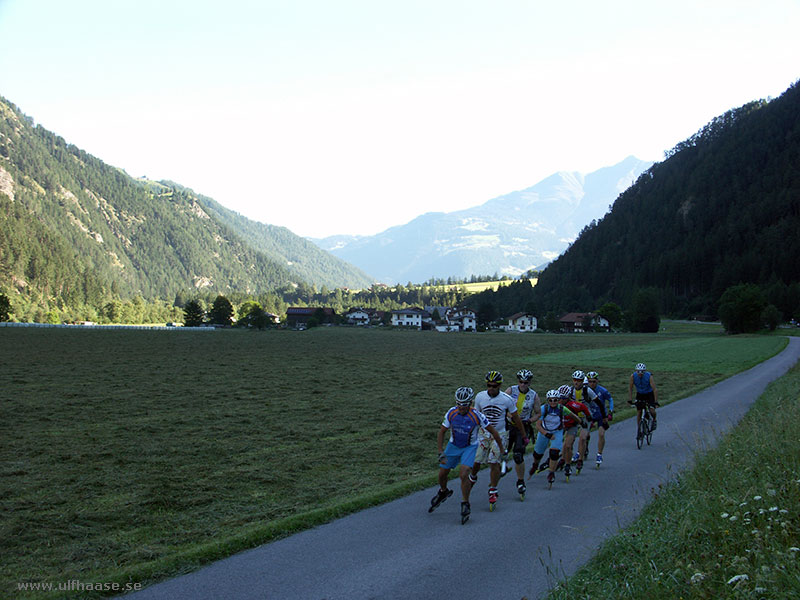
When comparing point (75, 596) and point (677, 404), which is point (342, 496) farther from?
point (677, 404)

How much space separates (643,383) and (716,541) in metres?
10.4

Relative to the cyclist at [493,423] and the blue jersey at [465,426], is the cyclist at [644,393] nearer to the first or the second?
the cyclist at [493,423]

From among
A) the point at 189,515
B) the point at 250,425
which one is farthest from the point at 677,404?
the point at 189,515

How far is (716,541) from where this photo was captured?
7.39 m

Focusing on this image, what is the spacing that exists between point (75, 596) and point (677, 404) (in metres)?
24.5

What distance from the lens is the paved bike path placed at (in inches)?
290

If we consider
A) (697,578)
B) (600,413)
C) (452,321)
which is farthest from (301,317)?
(697,578)

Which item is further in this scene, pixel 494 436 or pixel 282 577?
pixel 494 436

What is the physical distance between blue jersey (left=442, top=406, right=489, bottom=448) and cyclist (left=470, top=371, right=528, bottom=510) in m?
0.31

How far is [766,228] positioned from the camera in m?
165

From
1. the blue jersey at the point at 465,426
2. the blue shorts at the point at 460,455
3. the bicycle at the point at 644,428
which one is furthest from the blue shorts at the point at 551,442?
the bicycle at the point at 644,428

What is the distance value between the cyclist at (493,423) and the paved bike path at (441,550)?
0.64 m

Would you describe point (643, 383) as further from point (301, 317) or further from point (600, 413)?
point (301, 317)

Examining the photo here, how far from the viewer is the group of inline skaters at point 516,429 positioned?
10.4 metres
